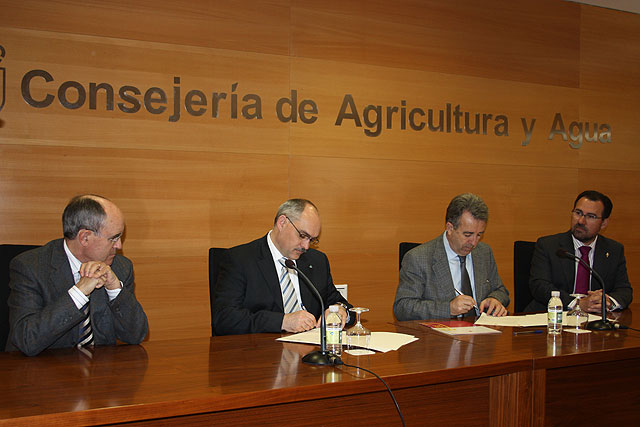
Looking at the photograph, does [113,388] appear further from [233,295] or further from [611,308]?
[611,308]

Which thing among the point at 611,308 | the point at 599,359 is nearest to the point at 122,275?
the point at 599,359

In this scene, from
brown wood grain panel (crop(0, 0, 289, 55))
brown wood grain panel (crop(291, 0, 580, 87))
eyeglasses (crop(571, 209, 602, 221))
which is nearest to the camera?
brown wood grain panel (crop(0, 0, 289, 55))

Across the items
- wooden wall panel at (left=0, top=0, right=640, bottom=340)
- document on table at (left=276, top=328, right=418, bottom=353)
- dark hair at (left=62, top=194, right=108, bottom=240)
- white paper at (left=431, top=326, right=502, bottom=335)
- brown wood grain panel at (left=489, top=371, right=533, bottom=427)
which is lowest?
brown wood grain panel at (left=489, top=371, right=533, bottom=427)

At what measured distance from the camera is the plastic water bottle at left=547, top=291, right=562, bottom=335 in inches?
122

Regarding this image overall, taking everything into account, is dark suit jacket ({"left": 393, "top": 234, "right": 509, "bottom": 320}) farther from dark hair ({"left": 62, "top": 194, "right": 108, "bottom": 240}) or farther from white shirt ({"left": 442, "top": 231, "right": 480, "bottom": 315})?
dark hair ({"left": 62, "top": 194, "right": 108, "bottom": 240})

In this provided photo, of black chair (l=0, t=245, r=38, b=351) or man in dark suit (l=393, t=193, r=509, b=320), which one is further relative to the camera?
man in dark suit (l=393, t=193, r=509, b=320)

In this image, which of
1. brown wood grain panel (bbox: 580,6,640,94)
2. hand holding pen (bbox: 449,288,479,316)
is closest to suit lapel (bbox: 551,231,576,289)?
hand holding pen (bbox: 449,288,479,316)

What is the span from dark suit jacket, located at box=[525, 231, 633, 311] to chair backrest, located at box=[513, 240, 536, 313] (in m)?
0.04

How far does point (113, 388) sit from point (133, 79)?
2.79 meters

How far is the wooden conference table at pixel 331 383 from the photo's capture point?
189cm

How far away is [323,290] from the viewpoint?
11.9 feet

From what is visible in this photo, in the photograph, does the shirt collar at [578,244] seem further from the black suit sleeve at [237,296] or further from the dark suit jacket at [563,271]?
the black suit sleeve at [237,296]

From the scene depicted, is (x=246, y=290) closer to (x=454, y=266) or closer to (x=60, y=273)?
(x=60, y=273)

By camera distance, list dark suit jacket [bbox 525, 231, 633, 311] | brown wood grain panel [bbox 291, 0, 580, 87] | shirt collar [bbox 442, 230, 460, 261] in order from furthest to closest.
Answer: brown wood grain panel [bbox 291, 0, 580, 87]
dark suit jacket [bbox 525, 231, 633, 311]
shirt collar [bbox 442, 230, 460, 261]
